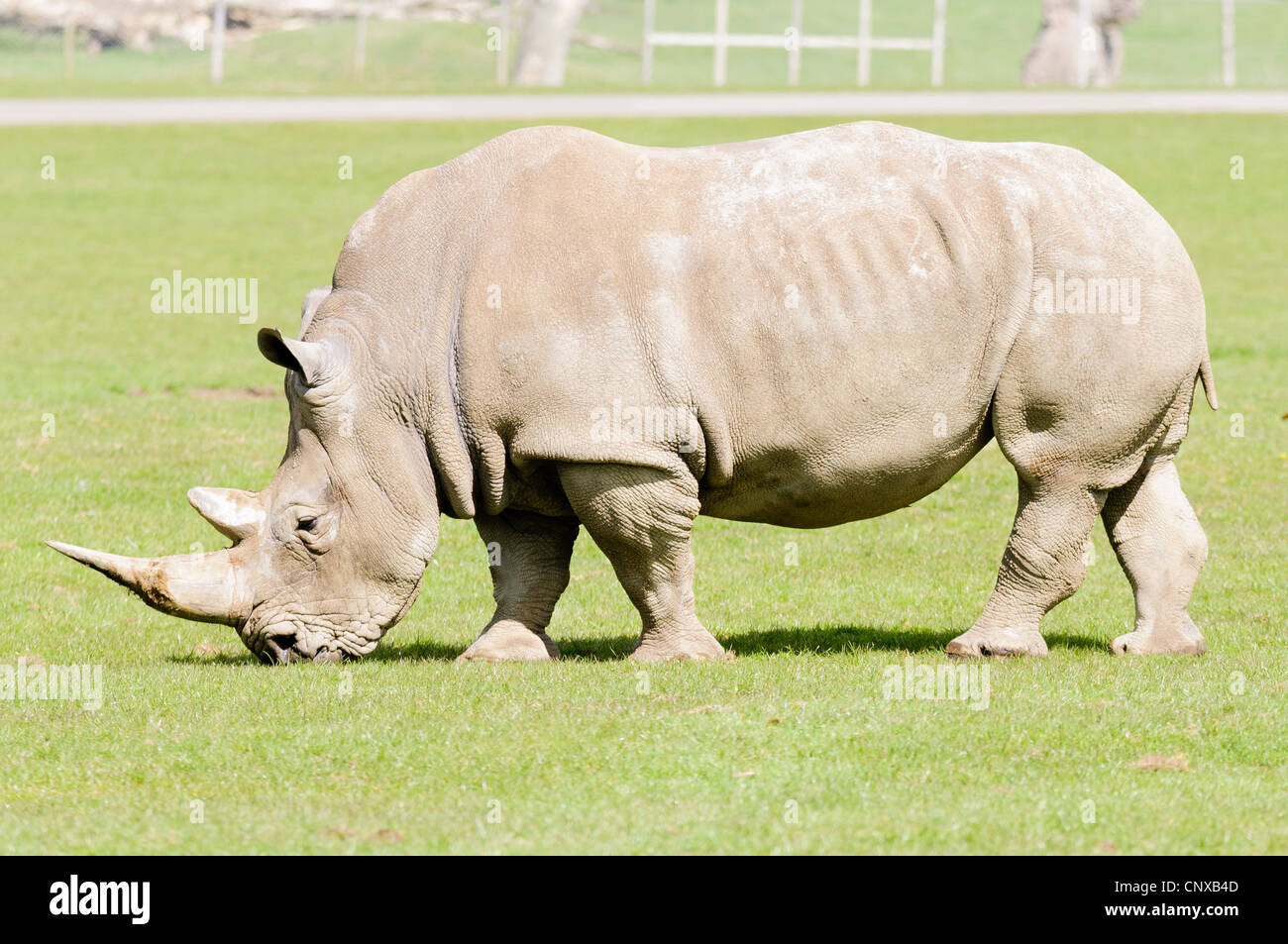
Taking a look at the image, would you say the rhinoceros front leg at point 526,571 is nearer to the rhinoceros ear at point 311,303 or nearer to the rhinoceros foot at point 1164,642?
the rhinoceros ear at point 311,303

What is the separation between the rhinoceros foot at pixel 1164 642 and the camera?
9.95m

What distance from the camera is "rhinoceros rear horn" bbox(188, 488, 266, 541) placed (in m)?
9.52

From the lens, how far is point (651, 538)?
9.41 metres

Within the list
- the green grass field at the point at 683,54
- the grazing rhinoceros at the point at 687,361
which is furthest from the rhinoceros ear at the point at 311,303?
the green grass field at the point at 683,54

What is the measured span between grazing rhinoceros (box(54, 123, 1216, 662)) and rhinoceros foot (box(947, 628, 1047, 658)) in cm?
3

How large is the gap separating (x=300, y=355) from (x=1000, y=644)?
12.6 feet

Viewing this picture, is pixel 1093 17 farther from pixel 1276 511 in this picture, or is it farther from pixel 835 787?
pixel 835 787

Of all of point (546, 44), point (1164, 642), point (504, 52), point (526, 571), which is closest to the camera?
point (1164, 642)

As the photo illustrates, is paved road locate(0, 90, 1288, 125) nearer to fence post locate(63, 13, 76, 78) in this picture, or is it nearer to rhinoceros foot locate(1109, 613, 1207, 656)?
fence post locate(63, 13, 76, 78)

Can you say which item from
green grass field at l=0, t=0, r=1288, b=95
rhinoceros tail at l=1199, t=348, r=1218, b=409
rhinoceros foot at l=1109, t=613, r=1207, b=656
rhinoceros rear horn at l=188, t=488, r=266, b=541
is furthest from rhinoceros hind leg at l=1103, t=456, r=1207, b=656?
green grass field at l=0, t=0, r=1288, b=95

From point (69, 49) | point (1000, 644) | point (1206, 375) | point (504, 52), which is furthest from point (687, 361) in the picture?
point (69, 49)

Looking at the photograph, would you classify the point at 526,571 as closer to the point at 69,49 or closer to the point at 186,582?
the point at 186,582

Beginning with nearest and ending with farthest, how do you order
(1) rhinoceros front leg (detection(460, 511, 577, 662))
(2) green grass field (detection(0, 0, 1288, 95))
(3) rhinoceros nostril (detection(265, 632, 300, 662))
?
(3) rhinoceros nostril (detection(265, 632, 300, 662)), (1) rhinoceros front leg (detection(460, 511, 577, 662)), (2) green grass field (detection(0, 0, 1288, 95))

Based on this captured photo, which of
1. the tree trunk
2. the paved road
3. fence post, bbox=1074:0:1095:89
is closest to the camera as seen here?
the paved road
